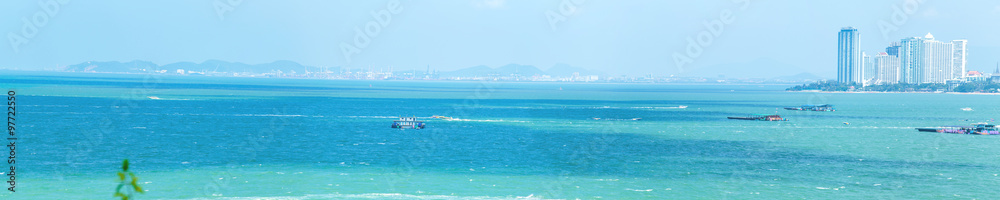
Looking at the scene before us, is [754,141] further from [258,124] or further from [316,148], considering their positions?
[258,124]

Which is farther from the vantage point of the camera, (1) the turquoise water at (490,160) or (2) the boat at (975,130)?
(2) the boat at (975,130)

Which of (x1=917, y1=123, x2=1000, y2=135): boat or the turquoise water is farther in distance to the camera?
(x1=917, y1=123, x2=1000, y2=135): boat

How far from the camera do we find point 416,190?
131 feet

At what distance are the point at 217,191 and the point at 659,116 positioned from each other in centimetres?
7323

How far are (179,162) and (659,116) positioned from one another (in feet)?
217

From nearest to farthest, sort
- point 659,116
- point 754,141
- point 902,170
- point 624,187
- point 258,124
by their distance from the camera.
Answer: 1. point 624,187
2. point 902,170
3. point 754,141
4. point 258,124
5. point 659,116

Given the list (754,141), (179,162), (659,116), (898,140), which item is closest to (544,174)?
(179,162)

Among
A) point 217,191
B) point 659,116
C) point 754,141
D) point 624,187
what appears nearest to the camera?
point 217,191

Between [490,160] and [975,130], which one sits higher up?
[490,160]

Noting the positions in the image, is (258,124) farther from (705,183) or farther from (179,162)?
(705,183)

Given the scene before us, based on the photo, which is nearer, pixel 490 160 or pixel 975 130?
pixel 490 160

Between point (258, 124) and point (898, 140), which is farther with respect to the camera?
point (258, 124)

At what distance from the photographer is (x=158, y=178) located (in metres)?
42.9

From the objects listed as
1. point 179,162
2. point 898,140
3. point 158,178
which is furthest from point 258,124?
point 898,140
